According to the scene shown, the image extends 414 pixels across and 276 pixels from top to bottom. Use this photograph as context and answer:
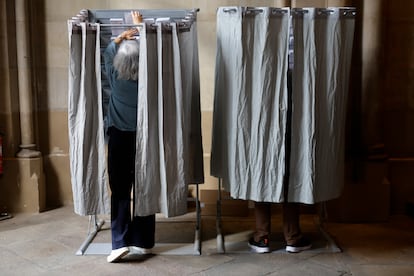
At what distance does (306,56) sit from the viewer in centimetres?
345

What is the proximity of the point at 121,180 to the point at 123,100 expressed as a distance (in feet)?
1.71

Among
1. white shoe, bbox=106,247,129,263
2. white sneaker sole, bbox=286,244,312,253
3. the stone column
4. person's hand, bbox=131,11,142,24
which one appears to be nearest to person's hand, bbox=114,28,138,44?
person's hand, bbox=131,11,142,24

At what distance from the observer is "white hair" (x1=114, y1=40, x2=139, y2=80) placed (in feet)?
11.3

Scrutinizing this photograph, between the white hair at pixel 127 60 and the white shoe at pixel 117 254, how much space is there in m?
1.11

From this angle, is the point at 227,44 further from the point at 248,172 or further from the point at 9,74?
the point at 9,74

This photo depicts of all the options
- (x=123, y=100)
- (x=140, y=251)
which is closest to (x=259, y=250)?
(x=140, y=251)

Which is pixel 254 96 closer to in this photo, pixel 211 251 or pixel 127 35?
pixel 127 35

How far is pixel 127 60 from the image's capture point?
3.45 m

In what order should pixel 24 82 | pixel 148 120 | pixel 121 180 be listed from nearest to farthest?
pixel 148 120 < pixel 121 180 < pixel 24 82

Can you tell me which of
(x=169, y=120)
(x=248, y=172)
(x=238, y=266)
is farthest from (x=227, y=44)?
(x=238, y=266)

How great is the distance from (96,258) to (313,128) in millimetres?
1655

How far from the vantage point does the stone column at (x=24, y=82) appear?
15.1ft

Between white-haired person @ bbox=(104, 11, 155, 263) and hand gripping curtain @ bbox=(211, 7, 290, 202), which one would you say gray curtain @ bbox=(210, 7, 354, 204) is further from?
white-haired person @ bbox=(104, 11, 155, 263)

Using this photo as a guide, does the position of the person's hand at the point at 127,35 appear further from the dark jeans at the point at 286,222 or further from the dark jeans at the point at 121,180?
the dark jeans at the point at 286,222
